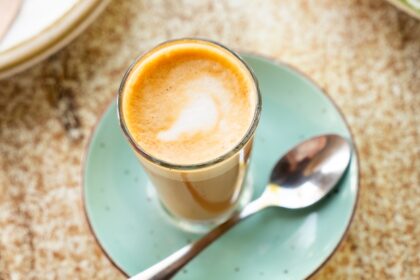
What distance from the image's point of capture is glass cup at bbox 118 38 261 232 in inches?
27.1

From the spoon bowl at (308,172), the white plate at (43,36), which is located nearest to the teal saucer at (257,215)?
the spoon bowl at (308,172)

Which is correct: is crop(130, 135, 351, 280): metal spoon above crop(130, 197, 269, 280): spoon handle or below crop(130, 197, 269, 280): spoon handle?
above

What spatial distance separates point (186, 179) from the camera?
2.39 feet

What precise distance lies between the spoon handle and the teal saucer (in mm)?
19

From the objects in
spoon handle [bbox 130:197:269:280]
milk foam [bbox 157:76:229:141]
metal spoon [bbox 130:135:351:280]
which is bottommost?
spoon handle [bbox 130:197:269:280]

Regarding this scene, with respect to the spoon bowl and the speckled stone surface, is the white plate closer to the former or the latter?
the speckled stone surface

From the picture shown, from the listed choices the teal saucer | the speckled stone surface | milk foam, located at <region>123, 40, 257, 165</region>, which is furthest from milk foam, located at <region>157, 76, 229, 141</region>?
the speckled stone surface

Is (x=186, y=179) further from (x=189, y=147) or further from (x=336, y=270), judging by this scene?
(x=336, y=270)

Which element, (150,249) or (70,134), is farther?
(70,134)

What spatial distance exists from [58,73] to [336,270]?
0.58 meters

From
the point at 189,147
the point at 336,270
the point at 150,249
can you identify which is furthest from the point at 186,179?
the point at 336,270

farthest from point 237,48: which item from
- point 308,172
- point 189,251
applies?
point 189,251

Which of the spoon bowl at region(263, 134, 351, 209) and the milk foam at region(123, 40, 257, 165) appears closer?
the milk foam at region(123, 40, 257, 165)

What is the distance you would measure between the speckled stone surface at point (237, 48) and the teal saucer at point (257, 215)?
3.1 inches
